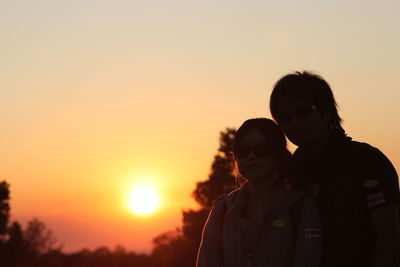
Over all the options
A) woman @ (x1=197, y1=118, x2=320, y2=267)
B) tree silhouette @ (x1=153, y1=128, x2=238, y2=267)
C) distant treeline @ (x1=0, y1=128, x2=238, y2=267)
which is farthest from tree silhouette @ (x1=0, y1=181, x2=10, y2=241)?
woman @ (x1=197, y1=118, x2=320, y2=267)

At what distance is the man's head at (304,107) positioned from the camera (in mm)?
5867

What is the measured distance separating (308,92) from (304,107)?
15 centimetres

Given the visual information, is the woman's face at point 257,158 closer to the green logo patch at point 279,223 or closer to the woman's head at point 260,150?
the woman's head at point 260,150

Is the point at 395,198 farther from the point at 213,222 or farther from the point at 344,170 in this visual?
the point at 213,222

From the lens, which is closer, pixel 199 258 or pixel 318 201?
pixel 318 201

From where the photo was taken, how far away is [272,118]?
612 centimetres

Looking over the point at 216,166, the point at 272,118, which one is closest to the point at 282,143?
the point at 272,118

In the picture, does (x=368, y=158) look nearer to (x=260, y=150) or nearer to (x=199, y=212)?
(x=260, y=150)

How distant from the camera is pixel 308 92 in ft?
19.6

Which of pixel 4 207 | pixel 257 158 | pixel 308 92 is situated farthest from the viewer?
pixel 4 207

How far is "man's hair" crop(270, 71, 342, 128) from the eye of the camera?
598 centimetres

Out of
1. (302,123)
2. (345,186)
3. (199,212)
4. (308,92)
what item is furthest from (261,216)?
(199,212)

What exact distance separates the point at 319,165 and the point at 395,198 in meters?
0.64

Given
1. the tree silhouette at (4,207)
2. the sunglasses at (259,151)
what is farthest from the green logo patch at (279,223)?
the tree silhouette at (4,207)
